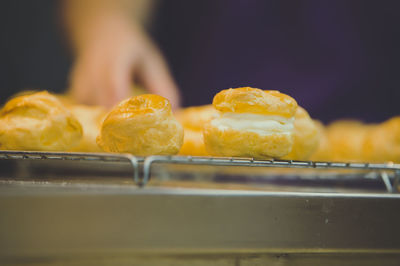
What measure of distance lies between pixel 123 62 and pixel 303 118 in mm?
1576

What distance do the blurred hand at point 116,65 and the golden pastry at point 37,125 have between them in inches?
37.2

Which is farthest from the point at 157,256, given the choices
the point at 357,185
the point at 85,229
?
the point at 357,185

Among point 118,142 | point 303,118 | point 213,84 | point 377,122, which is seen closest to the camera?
point 118,142

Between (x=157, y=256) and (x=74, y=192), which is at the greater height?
Answer: (x=74, y=192)

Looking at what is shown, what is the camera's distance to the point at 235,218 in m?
0.94

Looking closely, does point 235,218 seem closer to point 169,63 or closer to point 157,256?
point 157,256

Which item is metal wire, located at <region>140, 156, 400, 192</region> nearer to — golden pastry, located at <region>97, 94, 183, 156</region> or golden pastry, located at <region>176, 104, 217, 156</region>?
golden pastry, located at <region>97, 94, 183, 156</region>

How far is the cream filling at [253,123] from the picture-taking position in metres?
1.27

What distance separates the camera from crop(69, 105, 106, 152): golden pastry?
5.51 ft

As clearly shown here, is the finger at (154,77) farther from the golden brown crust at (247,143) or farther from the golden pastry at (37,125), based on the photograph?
the golden brown crust at (247,143)

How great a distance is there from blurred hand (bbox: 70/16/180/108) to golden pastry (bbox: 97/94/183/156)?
1.11 metres

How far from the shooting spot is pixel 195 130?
1.75m

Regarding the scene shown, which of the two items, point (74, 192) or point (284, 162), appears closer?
point (74, 192)

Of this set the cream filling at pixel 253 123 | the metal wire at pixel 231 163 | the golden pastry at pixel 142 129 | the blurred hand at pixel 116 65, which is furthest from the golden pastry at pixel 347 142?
the golden pastry at pixel 142 129
